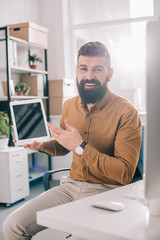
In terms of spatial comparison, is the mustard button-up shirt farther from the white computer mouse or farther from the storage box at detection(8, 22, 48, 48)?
the storage box at detection(8, 22, 48, 48)

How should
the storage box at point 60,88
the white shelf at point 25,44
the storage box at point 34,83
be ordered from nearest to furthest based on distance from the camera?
the white shelf at point 25,44, the storage box at point 34,83, the storage box at point 60,88

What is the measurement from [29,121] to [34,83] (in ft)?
7.25

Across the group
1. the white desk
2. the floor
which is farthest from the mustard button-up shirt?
the floor

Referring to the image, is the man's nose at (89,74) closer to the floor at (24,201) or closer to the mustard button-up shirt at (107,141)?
the mustard button-up shirt at (107,141)

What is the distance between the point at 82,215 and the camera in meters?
0.84

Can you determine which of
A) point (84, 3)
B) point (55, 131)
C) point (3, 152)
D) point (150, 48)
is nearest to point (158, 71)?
point (150, 48)

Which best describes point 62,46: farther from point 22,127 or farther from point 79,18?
point 22,127

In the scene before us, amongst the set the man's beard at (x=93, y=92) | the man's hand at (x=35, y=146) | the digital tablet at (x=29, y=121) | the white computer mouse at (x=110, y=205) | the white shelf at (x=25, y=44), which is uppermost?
the white shelf at (x=25, y=44)

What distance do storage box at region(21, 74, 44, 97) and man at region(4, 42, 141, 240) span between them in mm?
2501

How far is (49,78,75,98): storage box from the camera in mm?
4312

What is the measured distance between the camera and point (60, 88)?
14.2ft

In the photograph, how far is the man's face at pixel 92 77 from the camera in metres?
1.61

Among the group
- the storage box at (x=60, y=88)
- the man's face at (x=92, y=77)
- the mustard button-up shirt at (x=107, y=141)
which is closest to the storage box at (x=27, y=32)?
the storage box at (x=60, y=88)

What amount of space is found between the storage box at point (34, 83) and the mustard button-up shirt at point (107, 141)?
245cm
